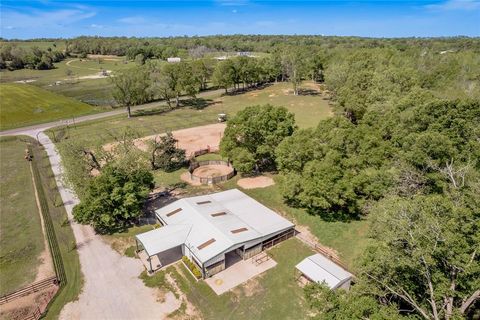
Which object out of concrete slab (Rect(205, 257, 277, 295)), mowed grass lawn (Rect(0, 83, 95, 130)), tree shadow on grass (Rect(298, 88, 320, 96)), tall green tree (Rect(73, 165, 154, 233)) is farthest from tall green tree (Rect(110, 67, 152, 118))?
concrete slab (Rect(205, 257, 277, 295))

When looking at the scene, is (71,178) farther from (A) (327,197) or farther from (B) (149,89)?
(B) (149,89)

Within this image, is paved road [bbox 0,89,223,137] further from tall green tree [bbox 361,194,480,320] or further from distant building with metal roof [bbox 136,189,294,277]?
tall green tree [bbox 361,194,480,320]

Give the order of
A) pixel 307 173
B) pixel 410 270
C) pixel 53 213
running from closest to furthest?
pixel 410 270, pixel 307 173, pixel 53 213

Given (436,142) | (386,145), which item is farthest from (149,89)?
(436,142)

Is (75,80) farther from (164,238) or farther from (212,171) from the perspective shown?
(164,238)

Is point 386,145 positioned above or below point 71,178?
above

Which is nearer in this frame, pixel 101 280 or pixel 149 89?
pixel 101 280

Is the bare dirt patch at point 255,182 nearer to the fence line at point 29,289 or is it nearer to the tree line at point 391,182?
the tree line at point 391,182

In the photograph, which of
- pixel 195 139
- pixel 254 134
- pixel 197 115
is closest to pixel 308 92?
pixel 197 115
